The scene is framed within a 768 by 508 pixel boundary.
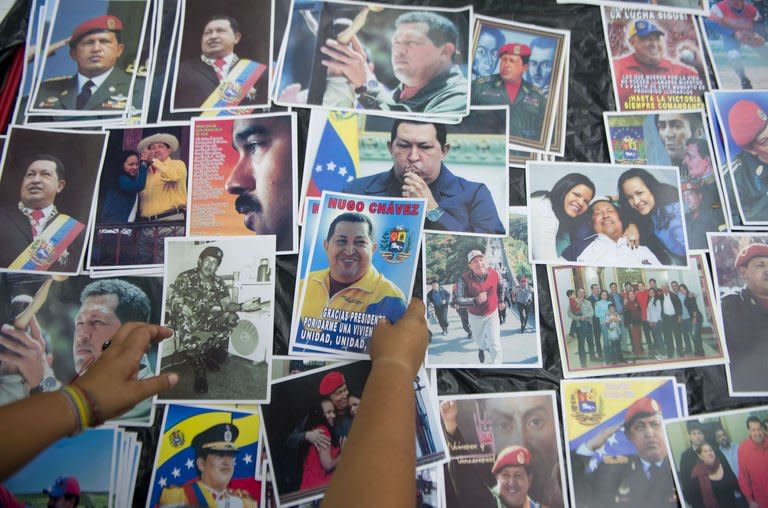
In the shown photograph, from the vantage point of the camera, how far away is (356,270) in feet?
3.24

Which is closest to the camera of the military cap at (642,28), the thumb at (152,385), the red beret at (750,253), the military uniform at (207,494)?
the thumb at (152,385)

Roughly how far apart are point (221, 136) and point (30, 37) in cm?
49

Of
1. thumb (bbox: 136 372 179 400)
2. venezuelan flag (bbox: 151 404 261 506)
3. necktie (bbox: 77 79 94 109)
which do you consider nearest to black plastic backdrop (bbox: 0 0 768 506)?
venezuelan flag (bbox: 151 404 261 506)

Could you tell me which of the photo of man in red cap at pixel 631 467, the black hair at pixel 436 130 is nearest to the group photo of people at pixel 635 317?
the photo of man in red cap at pixel 631 467

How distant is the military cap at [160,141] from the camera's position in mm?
1048

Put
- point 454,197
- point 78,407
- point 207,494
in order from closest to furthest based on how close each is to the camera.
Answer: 1. point 78,407
2. point 207,494
3. point 454,197

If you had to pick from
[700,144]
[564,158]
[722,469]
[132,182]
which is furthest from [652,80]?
[132,182]

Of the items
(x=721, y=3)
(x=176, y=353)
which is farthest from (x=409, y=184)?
(x=721, y=3)

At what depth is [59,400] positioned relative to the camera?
61cm

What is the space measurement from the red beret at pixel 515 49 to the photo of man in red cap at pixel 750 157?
0.45 m

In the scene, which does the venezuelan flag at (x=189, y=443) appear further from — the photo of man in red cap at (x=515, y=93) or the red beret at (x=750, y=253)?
the red beret at (x=750, y=253)

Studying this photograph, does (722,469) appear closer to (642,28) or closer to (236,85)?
(642,28)

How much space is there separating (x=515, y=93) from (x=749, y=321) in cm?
65

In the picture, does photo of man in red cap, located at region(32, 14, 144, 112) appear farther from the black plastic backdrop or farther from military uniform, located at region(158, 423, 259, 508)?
military uniform, located at region(158, 423, 259, 508)
